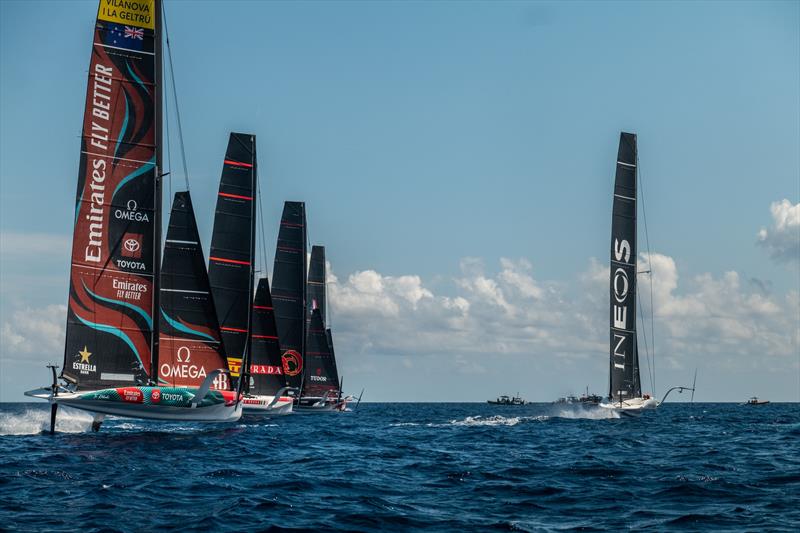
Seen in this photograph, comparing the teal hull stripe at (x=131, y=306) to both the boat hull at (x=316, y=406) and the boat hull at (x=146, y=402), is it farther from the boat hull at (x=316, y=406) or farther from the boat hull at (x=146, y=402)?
the boat hull at (x=316, y=406)

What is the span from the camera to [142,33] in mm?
35750

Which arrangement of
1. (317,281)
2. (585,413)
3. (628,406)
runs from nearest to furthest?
(628,406) → (585,413) → (317,281)

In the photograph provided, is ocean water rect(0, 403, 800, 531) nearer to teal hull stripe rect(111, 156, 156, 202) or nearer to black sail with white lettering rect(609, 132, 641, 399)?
teal hull stripe rect(111, 156, 156, 202)

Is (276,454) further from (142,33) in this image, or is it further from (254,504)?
(142,33)

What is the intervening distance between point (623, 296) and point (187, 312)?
33.7 metres

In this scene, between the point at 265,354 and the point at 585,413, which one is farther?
the point at 585,413

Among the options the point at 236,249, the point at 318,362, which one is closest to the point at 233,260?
the point at 236,249

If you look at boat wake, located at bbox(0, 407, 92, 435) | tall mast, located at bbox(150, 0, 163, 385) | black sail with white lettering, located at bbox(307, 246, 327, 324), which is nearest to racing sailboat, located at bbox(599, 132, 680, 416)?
black sail with white lettering, located at bbox(307, 246, 327, 324)

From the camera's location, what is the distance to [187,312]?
125 feet

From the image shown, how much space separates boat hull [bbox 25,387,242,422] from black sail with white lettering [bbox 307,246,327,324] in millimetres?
39026

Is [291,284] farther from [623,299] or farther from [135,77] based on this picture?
[135,77]

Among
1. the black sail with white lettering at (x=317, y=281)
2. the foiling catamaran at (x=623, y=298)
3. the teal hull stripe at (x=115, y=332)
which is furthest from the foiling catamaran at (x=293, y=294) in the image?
the teal hull stripe at (x=115, y=332)

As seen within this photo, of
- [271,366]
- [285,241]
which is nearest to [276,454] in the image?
[271,366]

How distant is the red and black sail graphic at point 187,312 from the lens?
37812 mm
